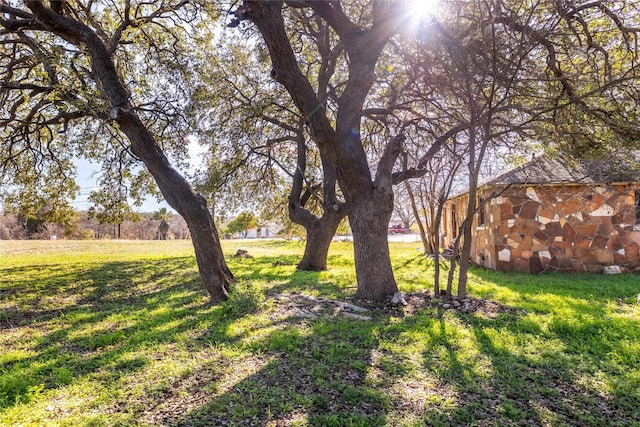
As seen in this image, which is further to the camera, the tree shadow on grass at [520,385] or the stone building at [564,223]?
the stone building at [564,223]

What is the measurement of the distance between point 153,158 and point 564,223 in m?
9.59

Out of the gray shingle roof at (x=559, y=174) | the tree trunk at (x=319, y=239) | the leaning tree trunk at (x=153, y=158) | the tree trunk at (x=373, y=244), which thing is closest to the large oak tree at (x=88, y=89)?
the leaning tree trunk at (x=153, y=158)

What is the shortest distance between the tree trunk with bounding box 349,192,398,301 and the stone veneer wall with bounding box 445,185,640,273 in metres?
5.14

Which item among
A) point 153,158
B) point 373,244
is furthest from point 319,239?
point 153,158

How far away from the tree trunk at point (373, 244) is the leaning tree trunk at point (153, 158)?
7.50ft

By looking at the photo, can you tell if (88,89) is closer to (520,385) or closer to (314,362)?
(314,362)

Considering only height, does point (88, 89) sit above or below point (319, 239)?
above

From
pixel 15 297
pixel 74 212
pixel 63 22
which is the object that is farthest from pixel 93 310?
pixel 74 212

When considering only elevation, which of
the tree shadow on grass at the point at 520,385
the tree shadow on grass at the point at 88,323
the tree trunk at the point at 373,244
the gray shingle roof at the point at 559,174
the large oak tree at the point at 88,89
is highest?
the large oak tree at the point at 88,89

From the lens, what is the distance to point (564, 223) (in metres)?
9.02

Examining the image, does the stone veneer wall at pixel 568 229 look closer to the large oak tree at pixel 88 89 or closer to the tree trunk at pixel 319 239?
the tree trunk at pixel 319 239

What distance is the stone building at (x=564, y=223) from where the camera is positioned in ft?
29.0

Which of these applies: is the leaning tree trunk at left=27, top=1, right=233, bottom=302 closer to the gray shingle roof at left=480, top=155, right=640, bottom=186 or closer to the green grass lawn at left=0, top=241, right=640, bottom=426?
the green grass lawn at left=0, top=241, right=640, bottom=426

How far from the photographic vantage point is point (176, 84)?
327 inches
